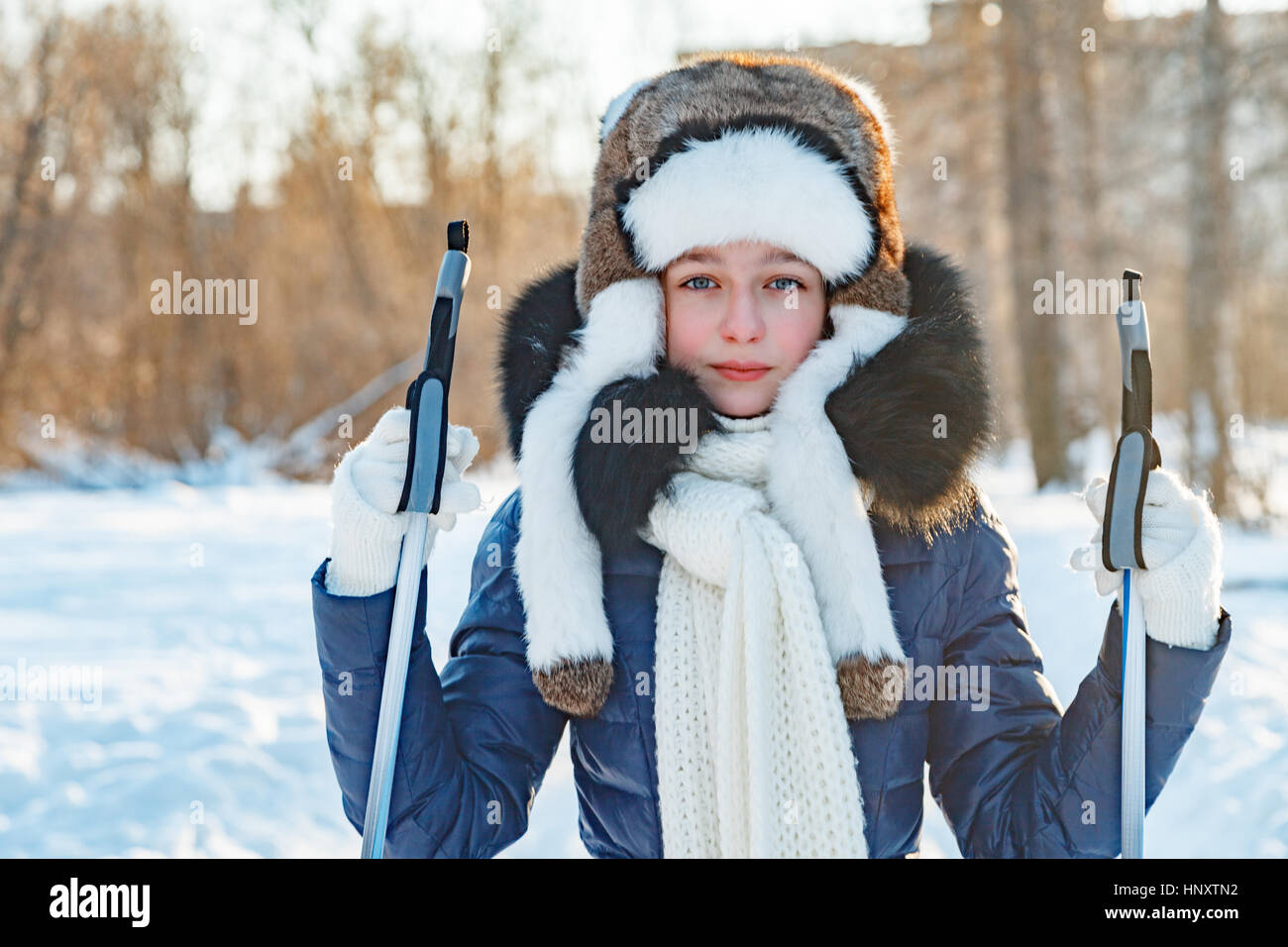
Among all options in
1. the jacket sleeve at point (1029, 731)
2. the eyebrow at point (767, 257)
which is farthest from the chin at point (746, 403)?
the jacket sleeve at point (1029, 731)

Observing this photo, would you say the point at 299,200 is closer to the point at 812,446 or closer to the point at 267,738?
the point at 267,738

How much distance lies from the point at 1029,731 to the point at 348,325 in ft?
53.9

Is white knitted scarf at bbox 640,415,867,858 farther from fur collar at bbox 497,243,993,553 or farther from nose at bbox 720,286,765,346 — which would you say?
nose at bbox 720,286,765,346

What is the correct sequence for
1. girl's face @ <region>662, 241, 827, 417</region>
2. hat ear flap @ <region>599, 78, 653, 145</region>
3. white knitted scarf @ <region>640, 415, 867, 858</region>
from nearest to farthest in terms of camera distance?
white knitted scarf @ <region>640, 415, 867, 858</region>
girl's face @ <region>662, 241, 827, 417</region>
hat ear flap @ <region>599, 78, 653, 145</region>

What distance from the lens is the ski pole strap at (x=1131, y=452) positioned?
1754 mm

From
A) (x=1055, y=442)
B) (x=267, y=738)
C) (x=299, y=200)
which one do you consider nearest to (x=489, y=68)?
(x=299, y=200)

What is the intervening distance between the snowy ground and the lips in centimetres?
Result: 46

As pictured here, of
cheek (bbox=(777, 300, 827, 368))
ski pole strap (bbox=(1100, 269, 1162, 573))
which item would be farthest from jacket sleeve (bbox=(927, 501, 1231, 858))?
cheek (bbox=(777, 300, 827, 368))

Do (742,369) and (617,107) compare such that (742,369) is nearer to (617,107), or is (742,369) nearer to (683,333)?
(683,333)

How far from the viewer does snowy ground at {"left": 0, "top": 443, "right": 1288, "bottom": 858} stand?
12.8 ft

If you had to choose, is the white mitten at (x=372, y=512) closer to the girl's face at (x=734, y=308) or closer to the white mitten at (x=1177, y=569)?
the girl's face at (x=734, y=308)

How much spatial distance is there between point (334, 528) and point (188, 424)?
50.1 feet

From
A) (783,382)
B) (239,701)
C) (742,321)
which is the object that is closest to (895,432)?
(783,382)

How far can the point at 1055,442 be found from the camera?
12633mm
